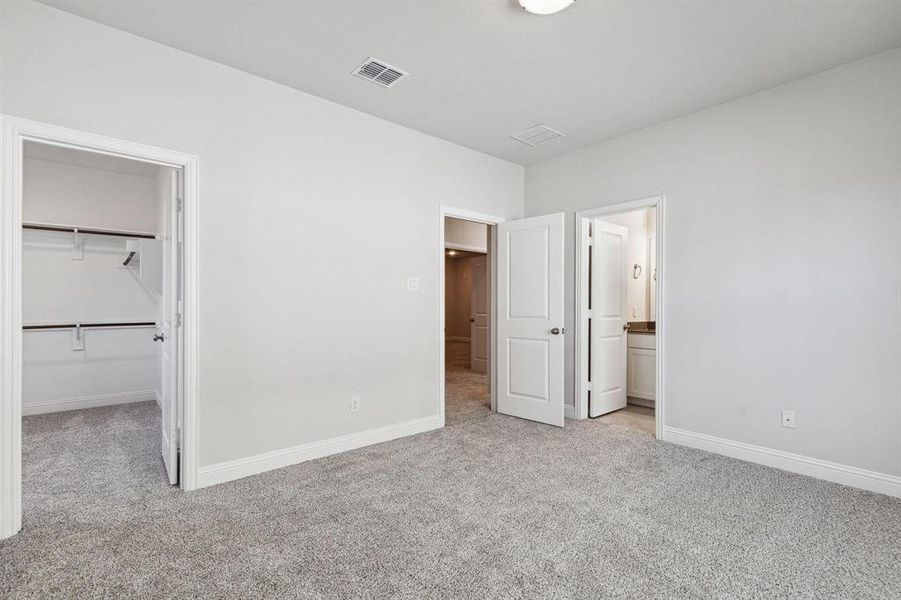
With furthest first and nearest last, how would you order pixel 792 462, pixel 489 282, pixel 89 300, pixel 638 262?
pixel 638 262 < pixel 489 282 < pixel 89 300 < pixel 792 462

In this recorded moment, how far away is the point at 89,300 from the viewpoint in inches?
187

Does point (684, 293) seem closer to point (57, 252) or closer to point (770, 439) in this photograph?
point (770, 439)

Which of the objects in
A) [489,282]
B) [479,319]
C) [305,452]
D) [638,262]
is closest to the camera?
[305,452]

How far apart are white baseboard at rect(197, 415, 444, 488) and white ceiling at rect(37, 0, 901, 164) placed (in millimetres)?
2612

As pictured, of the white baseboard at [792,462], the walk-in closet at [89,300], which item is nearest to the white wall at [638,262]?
the white baseboard at [792,462]

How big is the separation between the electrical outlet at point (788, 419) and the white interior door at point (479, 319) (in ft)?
14.6

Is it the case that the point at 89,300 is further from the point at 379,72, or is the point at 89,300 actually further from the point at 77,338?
the point at 379,72

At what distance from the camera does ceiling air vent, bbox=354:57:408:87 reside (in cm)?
277

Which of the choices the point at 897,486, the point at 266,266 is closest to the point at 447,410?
the point at 266,266

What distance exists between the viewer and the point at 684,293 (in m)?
3.53

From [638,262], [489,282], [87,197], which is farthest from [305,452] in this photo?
[638,262]

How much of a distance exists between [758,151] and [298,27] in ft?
10.6

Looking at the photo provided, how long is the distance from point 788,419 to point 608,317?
5.88ft

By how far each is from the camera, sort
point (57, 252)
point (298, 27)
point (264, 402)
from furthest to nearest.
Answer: point (57, 252)
point (264, 402)
point (298, 27)
